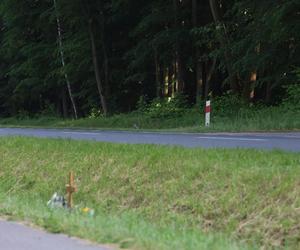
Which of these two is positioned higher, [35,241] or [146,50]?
[146,50]

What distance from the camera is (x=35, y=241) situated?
286 inches

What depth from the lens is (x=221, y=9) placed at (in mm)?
32500

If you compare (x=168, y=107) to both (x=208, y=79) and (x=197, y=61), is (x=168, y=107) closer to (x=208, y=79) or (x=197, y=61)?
(x=208, y=79)

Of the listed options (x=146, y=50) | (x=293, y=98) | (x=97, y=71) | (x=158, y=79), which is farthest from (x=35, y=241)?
(x=97, y=71)

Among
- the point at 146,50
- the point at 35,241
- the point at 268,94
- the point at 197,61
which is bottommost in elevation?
the point at 35,241

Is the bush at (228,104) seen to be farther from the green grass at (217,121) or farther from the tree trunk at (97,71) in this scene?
the tree trunk at (97,71)

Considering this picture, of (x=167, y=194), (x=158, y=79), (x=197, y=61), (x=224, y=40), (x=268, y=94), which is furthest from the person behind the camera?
(x=158, y=79)

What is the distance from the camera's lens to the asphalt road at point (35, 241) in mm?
6863

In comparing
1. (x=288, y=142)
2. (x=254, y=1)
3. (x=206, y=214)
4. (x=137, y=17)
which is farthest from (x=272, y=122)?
(x=137, y=17)

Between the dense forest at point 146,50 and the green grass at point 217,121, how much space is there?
2294 mm

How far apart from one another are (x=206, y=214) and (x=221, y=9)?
2453 cm

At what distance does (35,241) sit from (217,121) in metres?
18.4

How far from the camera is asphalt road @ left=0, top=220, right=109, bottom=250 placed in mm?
6863

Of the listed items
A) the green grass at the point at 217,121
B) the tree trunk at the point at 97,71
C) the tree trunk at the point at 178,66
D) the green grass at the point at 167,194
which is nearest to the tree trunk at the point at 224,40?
the green grass at the point at 217,121
